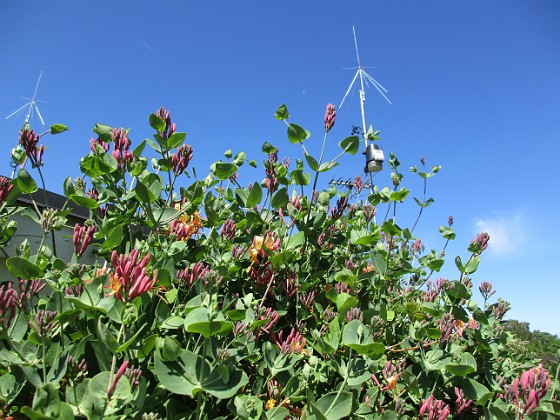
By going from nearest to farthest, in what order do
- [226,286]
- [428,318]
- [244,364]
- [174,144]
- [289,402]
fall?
[289,402], [244,364], [174,144], [226,286], [428,318]

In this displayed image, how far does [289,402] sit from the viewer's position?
43.3 inches

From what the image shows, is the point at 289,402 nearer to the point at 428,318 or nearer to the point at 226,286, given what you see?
the point at 226,286

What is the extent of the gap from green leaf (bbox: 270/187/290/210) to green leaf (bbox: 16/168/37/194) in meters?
0.80

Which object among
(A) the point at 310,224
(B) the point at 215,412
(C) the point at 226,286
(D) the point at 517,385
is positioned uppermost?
(A) the point at 310,224

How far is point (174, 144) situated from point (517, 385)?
1.22 meters

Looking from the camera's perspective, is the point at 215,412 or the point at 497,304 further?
the point at 497,304

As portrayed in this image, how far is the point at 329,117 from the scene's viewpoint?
150 cm

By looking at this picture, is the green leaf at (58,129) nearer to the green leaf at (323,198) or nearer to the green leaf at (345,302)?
the green leaf at (323,198)

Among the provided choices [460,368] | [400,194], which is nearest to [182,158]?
Result: [400,194]

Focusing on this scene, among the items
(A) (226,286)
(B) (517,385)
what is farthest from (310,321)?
(B) (517,385)

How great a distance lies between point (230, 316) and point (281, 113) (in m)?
0.91

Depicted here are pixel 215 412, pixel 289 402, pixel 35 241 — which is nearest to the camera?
pixel 215 412

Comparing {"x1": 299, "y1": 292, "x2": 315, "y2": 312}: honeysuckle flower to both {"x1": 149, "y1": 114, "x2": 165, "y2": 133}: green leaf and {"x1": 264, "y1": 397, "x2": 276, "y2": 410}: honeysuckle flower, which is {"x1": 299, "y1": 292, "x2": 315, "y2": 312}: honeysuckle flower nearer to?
{"x1": 264, "y1": 397, "x2": 276, "y2": 410}: honeysuckle flower

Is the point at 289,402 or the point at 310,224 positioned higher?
the point at 310,224
